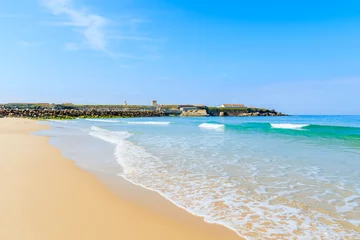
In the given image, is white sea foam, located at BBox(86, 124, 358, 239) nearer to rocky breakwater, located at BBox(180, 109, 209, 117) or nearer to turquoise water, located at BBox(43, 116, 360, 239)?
turquoise water, located at BBox(43, 116, 360, 239)

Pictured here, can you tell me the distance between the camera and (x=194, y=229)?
3668 mm

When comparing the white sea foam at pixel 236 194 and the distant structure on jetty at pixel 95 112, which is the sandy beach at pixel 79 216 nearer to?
the white sea foam at pixel 236 194

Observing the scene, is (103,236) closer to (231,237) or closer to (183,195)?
(231,237)

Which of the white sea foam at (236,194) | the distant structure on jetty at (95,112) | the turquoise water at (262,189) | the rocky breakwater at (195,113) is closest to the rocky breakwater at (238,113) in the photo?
the distant structure on jetty at (95,112)

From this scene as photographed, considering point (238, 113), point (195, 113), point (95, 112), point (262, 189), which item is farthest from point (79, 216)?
point (238, 113)

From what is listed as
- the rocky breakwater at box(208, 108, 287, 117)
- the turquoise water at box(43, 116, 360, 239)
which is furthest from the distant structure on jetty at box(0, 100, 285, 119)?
the turquoise water at box(43, 116, 360, 239)

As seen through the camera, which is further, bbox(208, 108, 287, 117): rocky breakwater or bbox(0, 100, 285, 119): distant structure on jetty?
bbox(208, 108, 287, 117): rocky breakwater

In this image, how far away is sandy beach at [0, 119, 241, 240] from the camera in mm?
3422

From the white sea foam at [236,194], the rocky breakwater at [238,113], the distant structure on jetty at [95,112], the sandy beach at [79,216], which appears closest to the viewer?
the sandy beach at [79,216]

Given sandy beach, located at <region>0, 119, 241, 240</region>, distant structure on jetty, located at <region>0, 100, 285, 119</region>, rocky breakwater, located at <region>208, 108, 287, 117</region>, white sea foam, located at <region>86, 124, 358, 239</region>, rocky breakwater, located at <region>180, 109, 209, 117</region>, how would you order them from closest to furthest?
sandy beach, located at <region>0, 119, 241, 240</region>, white sea foam, located at <region>86, 124, 358, 239</region>, distant structure on jetty, located at <region>0, 100, 285, 119</region>, rocky breakwater, located at <region>180, 109, 209, 117</region>, rocky breakwater, located at <region>208, 108, 287, 117</region>

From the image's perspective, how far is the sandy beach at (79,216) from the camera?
3.42m

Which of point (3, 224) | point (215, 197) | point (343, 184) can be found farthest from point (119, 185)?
point (343, 184)

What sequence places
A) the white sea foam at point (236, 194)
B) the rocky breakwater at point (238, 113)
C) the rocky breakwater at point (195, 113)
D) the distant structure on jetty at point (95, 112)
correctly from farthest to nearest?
1. the rocky breakwater at point (238, 113)
2. the rocky breakwater at point (195, 113)
3. the distant structure on jetty at point (95, 112)
4. the white sea foam at point (236, 194)

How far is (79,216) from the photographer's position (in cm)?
396
